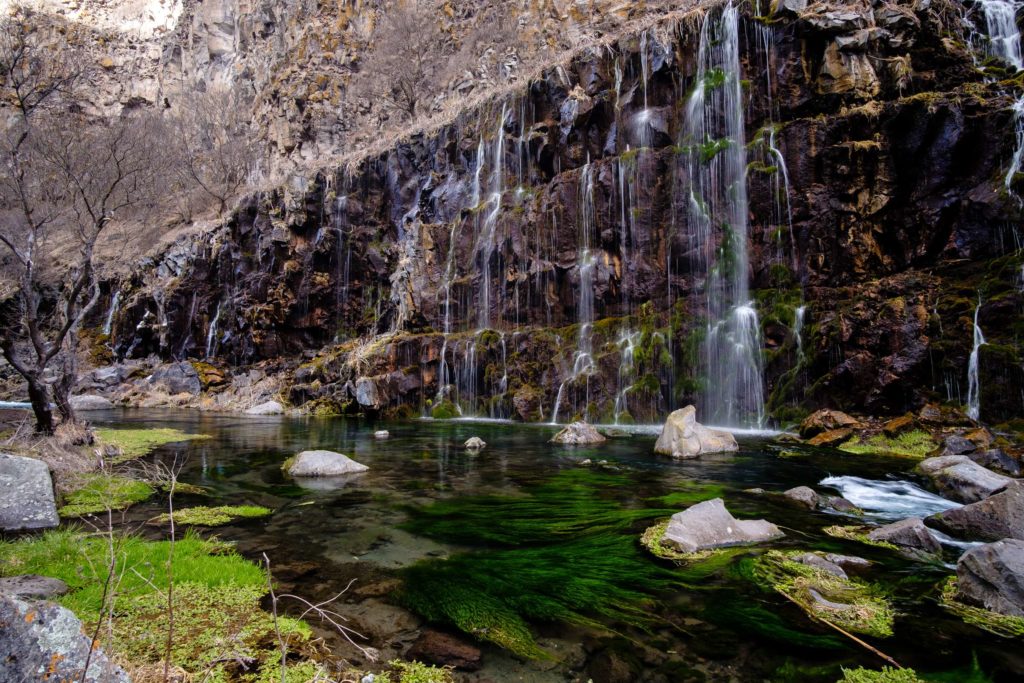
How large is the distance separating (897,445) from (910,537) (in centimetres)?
982

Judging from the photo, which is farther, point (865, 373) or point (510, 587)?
point (865, 373)

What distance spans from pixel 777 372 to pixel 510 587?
18.2m

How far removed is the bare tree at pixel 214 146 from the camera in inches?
2157

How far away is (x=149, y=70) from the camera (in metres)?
77.1

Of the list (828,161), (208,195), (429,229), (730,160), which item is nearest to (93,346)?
(208,195)

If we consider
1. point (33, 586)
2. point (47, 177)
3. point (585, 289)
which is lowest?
point (33, 586)

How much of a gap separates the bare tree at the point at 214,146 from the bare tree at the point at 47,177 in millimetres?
41375

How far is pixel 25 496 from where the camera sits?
691cm

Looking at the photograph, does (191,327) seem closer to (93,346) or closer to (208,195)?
(93,346)

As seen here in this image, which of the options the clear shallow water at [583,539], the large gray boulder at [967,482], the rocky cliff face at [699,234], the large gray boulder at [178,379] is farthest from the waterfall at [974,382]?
the large gray boulder at [178,379]

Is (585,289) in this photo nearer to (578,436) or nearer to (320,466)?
(578,436)

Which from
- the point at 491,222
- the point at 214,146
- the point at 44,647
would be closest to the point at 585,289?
the point at 491,222

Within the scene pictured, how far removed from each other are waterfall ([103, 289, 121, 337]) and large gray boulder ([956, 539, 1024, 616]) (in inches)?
2369

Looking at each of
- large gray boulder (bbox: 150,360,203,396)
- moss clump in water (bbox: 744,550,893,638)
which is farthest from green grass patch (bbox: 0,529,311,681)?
large gray boulder (bbox: 150,360,203,396)
